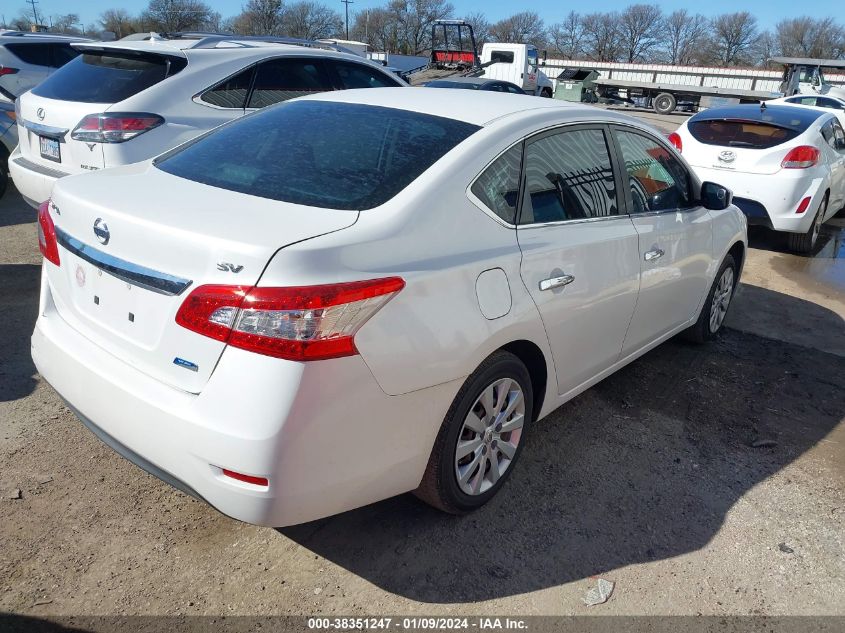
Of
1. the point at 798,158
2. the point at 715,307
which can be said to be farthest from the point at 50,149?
the point at 798,158

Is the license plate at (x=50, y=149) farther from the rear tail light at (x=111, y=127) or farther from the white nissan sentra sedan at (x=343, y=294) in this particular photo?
the white nissan sentra sedan at (x=343, y=294)

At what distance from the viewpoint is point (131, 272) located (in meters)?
2.29

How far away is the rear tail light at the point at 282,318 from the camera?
204 cm

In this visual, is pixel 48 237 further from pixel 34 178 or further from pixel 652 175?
pixel 34 178

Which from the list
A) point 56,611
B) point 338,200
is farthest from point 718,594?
point 56,611

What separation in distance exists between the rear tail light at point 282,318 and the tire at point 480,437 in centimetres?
65

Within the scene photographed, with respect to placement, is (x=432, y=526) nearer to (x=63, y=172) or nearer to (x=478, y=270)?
(x=478, y=270)

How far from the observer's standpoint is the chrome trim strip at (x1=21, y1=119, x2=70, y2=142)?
5.40m

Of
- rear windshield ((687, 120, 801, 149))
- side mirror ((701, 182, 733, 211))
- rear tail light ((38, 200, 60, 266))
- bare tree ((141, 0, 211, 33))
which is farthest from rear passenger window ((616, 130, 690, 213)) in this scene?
bare tree ((141, 0, 211, 33))

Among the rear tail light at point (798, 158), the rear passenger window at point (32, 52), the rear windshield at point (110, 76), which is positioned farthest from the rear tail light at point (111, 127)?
the rear tail light at point (798, 158)

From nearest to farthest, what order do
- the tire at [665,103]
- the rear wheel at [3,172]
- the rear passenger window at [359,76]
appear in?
1. the rear passenger window at [359,76]
2. the rear wheel at [3,172]
3. the tire at [665,103]

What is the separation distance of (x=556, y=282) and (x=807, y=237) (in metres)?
5.98

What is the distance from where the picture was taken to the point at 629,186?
3604 millimetres

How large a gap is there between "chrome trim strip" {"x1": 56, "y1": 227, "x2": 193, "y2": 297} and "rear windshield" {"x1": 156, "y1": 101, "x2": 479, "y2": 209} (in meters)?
0.51
